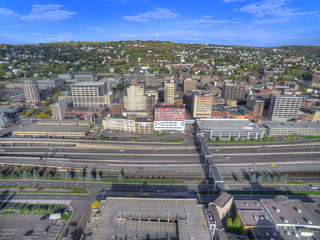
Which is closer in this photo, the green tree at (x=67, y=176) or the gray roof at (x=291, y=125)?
the green tree at (x=67, y=176)

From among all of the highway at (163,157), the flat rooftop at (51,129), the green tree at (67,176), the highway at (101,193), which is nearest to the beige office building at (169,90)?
the highway at (163,157)

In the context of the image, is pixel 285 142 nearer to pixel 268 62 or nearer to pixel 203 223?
pixel 203 223

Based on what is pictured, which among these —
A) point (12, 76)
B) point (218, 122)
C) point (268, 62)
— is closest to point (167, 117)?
point (218, 122)

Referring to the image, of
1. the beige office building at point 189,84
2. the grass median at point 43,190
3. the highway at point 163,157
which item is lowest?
the grass median at point 43,190

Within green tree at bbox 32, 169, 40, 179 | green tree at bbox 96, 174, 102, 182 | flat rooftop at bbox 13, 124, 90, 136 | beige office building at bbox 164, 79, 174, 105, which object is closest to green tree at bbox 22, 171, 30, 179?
green tree at bbox 32, 169, 40, 179

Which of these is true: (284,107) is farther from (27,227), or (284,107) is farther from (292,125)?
(27,227)

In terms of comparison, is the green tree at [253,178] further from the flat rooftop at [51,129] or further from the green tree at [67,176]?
the flat rooftop at [51,129]

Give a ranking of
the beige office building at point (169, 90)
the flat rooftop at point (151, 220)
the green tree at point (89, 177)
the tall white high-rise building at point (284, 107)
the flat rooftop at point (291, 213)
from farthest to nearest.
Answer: the beige office building at point (169, 90) < the tall white high-rise building at point (284, 107) < the green tree at point (89, 177) < the flat rooftop at point (291, 213) < the flat rooftop at point (151, 220)

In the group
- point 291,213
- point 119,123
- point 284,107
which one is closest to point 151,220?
point 291,213
